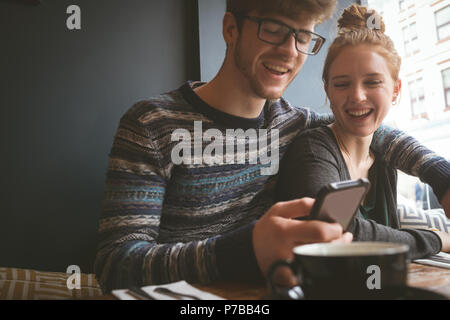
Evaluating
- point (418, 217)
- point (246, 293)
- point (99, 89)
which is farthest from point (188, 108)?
point (418, 217)

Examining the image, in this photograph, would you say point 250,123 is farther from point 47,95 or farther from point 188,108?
point 47,95

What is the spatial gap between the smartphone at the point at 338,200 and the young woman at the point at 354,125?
0.34 meters

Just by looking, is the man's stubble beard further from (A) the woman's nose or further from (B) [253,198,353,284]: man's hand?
(B) [253,198,353,284]: man's hand

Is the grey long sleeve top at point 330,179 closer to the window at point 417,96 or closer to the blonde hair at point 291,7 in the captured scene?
the blonde hair at point 291,7

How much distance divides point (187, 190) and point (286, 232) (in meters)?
0.46

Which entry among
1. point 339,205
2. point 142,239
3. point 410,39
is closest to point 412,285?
point 339,205

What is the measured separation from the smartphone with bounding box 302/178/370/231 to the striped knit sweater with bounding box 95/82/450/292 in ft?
0.46

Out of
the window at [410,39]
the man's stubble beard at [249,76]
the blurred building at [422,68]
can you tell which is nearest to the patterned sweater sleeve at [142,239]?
the man's stubble beard at [249,76]

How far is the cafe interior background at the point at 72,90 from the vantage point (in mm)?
1518

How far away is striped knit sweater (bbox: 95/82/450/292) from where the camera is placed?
2.36 feet

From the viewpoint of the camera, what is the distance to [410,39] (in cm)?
305

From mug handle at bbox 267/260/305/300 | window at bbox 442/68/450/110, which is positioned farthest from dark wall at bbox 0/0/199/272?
window at bbox 442/68/450/110

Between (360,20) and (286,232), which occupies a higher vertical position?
(360,20)

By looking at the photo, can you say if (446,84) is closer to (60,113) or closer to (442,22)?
(442,22)
